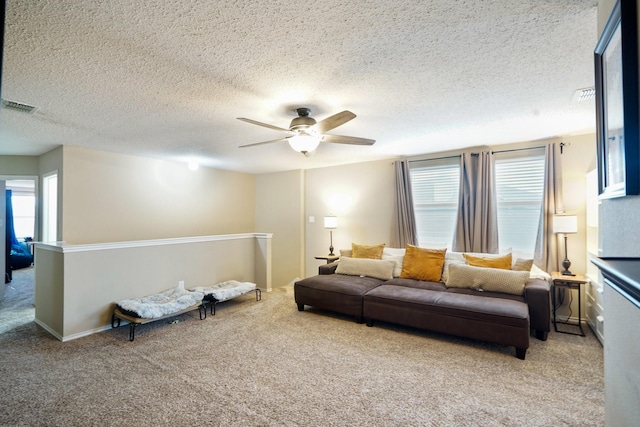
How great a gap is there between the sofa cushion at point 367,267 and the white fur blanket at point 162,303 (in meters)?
2.05

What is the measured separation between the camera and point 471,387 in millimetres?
2342

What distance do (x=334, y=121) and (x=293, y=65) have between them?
22.8 inches

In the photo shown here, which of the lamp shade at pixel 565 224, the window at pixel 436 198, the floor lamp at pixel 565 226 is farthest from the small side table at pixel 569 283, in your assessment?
the window at pixel 436 198

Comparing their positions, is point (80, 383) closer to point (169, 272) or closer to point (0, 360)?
point (0, 360)

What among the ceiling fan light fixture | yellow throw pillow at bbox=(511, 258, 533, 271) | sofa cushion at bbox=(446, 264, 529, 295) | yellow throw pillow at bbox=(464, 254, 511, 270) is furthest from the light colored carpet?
the ceiling fan light fixture

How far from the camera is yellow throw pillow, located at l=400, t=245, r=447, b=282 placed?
4.10 metres

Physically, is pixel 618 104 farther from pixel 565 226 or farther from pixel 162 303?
pixel 162 303

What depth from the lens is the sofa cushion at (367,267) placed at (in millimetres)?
4328

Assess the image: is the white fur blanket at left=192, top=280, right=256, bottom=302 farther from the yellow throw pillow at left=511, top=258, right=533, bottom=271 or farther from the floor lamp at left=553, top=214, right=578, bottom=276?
the floor lamp at left=553, top=214, right=578, bottom=276

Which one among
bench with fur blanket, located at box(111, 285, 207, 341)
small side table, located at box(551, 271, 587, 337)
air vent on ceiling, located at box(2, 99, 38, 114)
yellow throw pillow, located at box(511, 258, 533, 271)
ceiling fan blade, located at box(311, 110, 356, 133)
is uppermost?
air vent on ceiling, located at box(2, 99, 38, 114)

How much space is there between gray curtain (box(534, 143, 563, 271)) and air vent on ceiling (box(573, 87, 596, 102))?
4.38 feet

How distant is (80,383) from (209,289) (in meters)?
2.07

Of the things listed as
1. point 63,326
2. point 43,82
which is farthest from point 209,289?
point 43,82

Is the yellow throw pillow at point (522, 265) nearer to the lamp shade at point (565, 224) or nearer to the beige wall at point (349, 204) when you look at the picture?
the lamp shade at point (565, 224)
